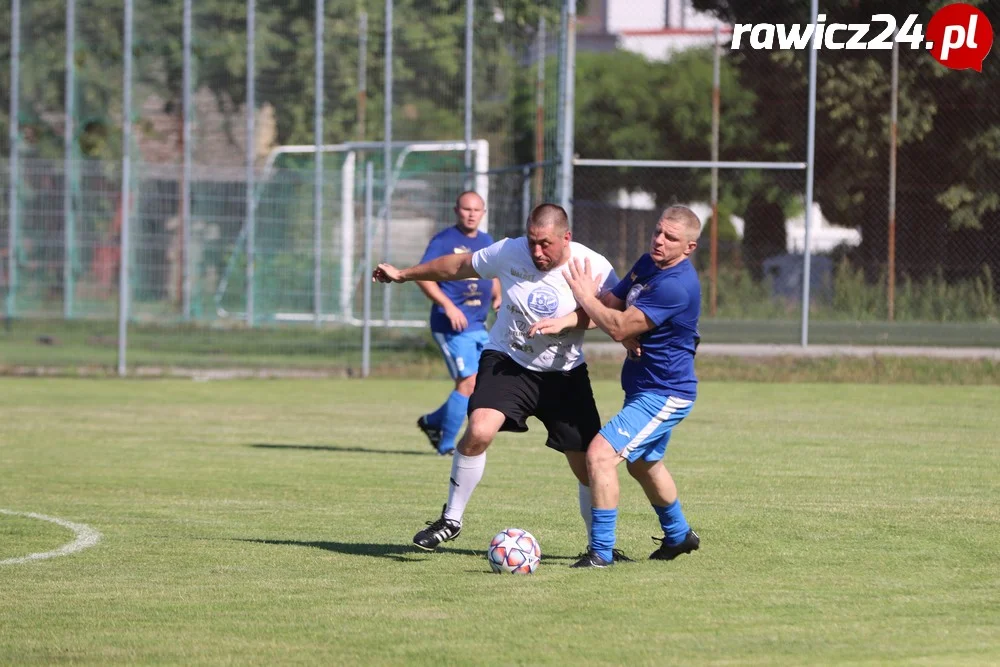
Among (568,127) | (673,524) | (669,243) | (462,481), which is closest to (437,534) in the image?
(462,481)

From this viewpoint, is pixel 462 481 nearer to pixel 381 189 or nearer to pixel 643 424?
pixel 643 424

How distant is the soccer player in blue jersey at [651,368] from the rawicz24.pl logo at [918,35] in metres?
17.9

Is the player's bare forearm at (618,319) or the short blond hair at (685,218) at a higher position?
the short blond hair at (685,218)

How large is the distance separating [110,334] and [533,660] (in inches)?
761

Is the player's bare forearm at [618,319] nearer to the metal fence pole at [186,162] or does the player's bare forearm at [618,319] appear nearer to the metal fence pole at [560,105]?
the metal fence pole at [560,105]

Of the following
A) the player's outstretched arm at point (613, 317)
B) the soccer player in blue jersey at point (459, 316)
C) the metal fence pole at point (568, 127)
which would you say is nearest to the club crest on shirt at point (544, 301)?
the player's outstretched arm at point (613, 317)

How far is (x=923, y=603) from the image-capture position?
6891 mm

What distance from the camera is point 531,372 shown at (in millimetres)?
8336

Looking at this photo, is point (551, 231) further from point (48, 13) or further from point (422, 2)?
point (48, 13)

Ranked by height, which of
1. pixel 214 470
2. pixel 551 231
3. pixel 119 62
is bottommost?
pixel 214 470

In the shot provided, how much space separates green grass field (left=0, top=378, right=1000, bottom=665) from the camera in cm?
614

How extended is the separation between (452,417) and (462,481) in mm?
4708

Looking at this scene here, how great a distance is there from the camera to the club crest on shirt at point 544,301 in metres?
8.24

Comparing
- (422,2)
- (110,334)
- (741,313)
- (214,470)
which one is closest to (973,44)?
(741,313)
